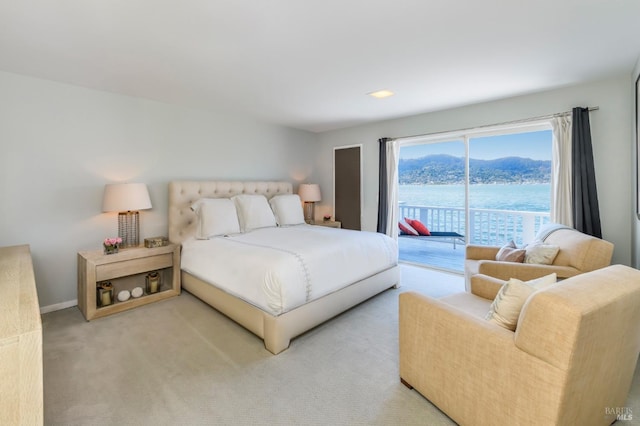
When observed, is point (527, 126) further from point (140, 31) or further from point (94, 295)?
point (94, 295)

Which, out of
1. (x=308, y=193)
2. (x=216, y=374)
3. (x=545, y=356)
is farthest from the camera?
(x=308, y=193)

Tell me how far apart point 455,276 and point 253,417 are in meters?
3.49

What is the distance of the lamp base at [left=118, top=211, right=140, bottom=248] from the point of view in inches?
134

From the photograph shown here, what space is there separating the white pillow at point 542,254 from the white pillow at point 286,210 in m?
2.97

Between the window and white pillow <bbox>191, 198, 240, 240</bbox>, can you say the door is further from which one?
white pillow <bbox>191, 198, 240, 240</bbox>

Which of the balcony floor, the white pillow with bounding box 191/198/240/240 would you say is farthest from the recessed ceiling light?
the balcony floor

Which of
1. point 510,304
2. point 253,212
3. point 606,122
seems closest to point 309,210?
point 253,212

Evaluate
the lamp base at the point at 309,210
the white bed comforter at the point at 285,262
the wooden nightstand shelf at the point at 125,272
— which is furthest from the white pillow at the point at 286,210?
the wooden nightstand shelf at the point at 125,272

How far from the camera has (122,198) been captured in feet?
10.1

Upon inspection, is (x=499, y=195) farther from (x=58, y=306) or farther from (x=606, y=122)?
(x=58, y=306)

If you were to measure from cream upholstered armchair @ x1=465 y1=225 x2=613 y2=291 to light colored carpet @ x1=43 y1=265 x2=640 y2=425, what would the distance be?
856 millimetres

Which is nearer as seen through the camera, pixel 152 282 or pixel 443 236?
pixel 152 282

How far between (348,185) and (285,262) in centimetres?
328

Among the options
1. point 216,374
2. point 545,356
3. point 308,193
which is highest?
point 308,193
